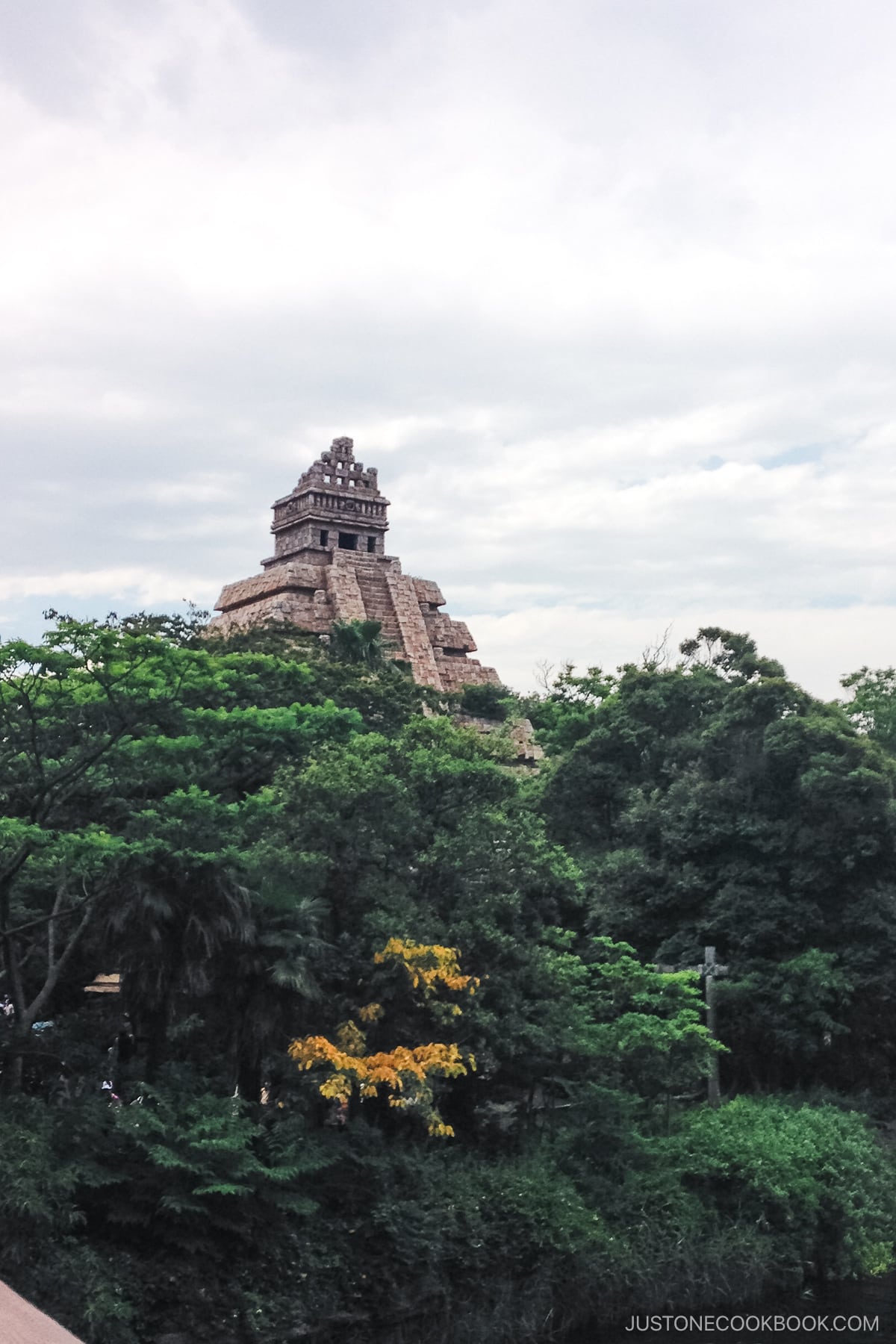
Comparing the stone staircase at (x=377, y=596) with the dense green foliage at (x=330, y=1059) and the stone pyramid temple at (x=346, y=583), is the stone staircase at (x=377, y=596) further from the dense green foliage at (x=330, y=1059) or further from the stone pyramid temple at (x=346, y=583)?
the dense green foliage at (x=330, y=1059)

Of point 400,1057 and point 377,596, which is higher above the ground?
point 377,596

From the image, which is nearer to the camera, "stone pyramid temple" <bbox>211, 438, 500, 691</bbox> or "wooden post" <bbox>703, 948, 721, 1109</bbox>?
"wooden post" <bbox>703, 948, 721, 1109</bbox>

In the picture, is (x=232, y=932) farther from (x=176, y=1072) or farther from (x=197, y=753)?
(x=197, y=753)

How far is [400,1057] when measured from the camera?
15594 mm

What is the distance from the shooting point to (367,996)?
1638cm

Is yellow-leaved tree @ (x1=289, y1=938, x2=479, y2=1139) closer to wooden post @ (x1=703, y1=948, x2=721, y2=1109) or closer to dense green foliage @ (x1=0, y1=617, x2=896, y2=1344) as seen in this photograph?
dense green foliage @ (x1=0, y1=617, x2=896, y2=1344)

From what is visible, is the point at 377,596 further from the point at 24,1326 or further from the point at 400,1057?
the point at 24,1326

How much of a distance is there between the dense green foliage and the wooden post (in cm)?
25

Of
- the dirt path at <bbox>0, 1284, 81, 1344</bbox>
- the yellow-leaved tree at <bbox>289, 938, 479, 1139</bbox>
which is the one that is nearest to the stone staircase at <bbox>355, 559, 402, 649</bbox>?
the yellow-leaved tree at <bbox>289, 938, 479, 1139</bbox>

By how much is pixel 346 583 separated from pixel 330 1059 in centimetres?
3026

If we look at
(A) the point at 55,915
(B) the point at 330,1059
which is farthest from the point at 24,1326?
(A) the point at 55,915

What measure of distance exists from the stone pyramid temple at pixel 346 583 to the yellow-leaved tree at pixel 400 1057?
26.0m

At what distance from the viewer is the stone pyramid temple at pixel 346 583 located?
43781 millimetres

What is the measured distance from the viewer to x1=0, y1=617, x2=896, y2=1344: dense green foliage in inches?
562
